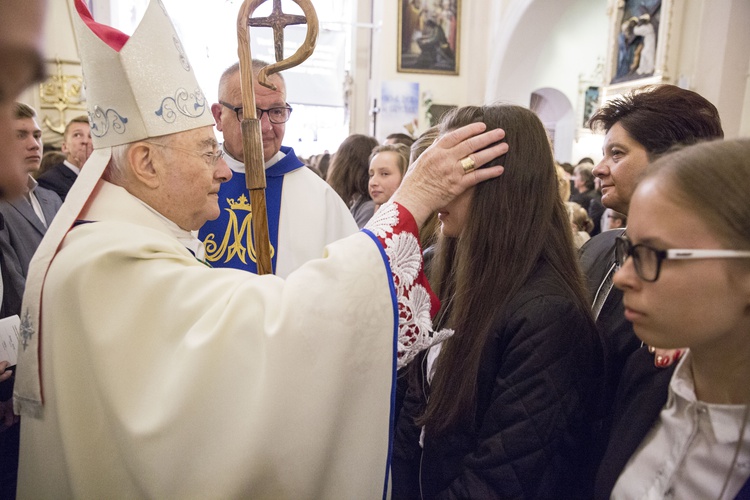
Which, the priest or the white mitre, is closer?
the priest

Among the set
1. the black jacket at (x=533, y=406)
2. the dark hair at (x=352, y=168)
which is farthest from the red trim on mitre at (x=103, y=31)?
the dark hair at (x=352, y=168)

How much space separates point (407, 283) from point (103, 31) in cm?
101

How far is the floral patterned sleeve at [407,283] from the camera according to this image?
4.00 feet

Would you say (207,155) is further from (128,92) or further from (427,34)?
(427,34)

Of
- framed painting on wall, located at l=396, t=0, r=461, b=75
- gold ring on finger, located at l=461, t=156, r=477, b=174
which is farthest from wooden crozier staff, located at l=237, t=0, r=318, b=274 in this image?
framed painting on wall, located at l=396, t=0, r=461, b=75

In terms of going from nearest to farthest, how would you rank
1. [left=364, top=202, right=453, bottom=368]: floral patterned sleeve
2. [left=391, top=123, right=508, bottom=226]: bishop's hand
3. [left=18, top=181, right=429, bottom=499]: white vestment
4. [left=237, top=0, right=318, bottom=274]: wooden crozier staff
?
[left=18, top=181, right=429, bottom=499]: white vestment, [left=364, top=202, right=453, bottom=368]: floral patterned sleeve, [left=391, top=123, right=508, bottom=226]: bishop's hand, [left=237, top=0, right=318, bottom=274]: wooden crozier staff

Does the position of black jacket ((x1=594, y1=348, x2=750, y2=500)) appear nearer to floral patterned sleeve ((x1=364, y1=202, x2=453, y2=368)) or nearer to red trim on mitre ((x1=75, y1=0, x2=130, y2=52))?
floral patterned sleeve ((x1=364, y1=202, x2=453, y2=368))

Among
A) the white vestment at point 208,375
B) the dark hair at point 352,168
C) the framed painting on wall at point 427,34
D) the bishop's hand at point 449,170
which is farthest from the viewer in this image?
the framed painting on wall at point 427,34

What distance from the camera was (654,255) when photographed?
976 mm

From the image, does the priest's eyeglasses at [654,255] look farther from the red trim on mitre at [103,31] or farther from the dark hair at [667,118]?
the red trim on mitre at [103,31]

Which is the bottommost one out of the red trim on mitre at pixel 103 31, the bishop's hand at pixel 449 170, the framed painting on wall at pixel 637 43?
the bishop's hand at pixel 449 170

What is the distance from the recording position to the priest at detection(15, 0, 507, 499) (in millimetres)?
1090

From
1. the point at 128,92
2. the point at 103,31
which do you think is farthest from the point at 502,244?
the point at 103,31

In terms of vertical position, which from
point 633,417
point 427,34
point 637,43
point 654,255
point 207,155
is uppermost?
point 427,34
